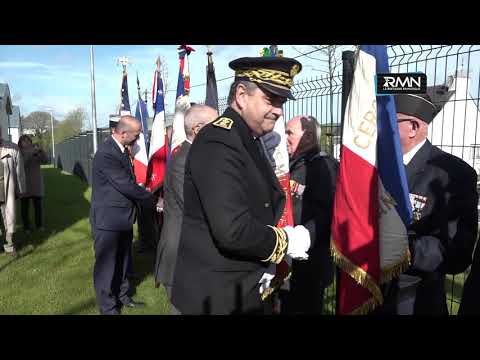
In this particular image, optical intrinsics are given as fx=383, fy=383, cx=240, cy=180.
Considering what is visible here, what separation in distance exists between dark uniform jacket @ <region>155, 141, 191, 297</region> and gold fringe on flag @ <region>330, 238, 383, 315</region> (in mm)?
1504

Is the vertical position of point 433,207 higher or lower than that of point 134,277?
higher

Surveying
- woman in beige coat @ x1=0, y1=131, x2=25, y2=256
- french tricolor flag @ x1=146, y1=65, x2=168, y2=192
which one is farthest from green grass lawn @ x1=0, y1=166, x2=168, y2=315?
french tricolor flag @ x1=146, y1=65, x2=168, y2=192

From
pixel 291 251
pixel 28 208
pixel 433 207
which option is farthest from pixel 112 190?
pixel 28 208

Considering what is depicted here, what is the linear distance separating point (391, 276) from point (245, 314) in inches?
Result: 33.5

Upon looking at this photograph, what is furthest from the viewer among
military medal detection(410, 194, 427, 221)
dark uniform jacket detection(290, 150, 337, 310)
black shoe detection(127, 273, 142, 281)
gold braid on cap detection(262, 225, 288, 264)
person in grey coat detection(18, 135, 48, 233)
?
person in grey coat detection(18, 135, 48, 233)

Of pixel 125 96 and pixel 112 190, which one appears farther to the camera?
pixel 125 96

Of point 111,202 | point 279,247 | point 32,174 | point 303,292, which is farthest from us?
point 32,174

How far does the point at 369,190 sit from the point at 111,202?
3019 millimetres

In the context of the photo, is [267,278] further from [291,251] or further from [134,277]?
[134,277]

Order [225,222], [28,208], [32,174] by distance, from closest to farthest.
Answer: [225,222] < [28,208] < [32,174]

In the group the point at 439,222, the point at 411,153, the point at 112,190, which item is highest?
the point at 411,153

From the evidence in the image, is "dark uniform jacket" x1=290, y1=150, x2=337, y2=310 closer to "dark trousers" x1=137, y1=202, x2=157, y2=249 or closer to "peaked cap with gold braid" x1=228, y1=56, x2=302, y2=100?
"peaked cap with gold braid" x1=228, y1=56, x2=302, y2=100

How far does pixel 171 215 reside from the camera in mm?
3463

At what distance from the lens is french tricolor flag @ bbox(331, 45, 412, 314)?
2.19 meters
